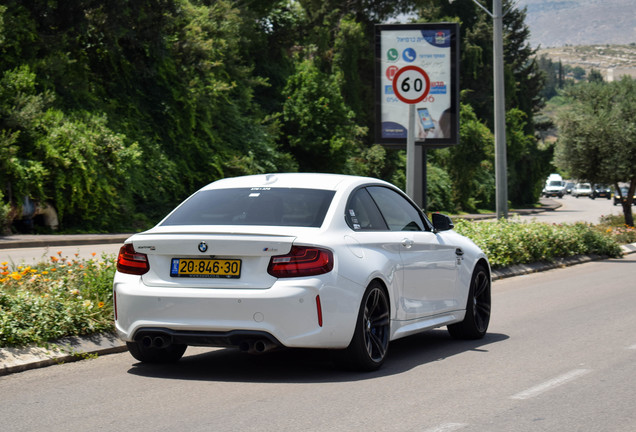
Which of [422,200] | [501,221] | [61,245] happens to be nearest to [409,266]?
[501,221]

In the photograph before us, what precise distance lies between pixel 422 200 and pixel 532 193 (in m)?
58.2

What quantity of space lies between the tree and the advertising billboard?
20.1 feet

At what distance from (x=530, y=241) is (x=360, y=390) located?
13284 mm

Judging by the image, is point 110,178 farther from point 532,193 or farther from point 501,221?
point 532,193

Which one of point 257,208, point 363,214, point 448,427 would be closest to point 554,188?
point 363,214

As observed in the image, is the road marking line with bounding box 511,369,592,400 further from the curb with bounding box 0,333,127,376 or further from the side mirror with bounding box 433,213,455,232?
the curb with bounding box 0,333,127,376

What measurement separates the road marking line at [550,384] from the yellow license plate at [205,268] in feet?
7.06

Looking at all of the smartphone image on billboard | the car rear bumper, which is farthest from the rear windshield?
the smartphone image on billboard

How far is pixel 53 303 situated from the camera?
8945 mm

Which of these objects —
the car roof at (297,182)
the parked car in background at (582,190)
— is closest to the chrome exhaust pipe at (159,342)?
the car roof at (297,182)

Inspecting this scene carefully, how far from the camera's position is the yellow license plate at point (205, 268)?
7.36 meters

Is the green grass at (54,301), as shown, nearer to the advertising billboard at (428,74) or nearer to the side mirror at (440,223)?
the side mirror at (440,223)

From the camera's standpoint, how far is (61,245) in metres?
25.4

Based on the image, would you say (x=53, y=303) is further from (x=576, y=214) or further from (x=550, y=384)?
(x=576, y=214)
